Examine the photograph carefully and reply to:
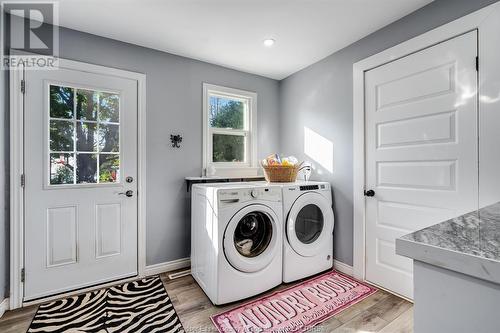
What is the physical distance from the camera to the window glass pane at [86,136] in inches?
83.7

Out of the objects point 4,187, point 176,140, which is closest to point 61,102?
point 4,187

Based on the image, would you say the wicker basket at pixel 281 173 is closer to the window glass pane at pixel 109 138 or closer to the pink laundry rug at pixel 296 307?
the pink laundry rug at pixel 296 307

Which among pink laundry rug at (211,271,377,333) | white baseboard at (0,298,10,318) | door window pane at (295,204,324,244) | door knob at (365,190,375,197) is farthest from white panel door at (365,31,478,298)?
white baseboard at (0,298,10,318)

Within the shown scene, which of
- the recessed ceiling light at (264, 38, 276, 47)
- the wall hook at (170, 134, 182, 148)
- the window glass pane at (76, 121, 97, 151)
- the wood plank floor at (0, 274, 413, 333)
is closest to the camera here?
the wood plank floor at (0, 274, 413, 333)

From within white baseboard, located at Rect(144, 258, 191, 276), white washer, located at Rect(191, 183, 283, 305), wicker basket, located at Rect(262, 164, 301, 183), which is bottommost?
white baseboard, located at Rect(144, 258, 191, 276)

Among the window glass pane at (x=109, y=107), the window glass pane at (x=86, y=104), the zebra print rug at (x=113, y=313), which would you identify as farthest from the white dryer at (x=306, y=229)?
the window glass pane at (x=86, y=104)

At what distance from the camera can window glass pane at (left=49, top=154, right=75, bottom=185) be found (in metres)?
2.02

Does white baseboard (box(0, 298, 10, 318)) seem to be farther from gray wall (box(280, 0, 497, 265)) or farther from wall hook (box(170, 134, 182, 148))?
gray wall (box(280, 0, 497, 265))

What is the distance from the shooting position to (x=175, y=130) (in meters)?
2.55

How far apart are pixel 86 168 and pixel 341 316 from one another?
2477mm

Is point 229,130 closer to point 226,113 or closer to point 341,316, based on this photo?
point 226,113

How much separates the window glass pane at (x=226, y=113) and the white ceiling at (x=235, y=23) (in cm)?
54

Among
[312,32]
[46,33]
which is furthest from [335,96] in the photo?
[46,33]

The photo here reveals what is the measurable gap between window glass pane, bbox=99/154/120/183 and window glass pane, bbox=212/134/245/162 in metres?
1.04
